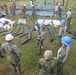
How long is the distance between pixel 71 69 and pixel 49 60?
3.77 m

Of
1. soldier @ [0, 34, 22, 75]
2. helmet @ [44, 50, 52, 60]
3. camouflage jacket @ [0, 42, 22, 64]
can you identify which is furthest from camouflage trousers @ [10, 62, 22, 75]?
helmet @ [44, 50, 52, 60]

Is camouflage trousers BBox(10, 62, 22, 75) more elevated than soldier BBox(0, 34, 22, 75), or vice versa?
soldier BBox(0, 34, 22, 75)

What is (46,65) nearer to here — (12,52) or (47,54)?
(47,54)

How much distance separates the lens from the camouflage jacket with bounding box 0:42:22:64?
26.0ft

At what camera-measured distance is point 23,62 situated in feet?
34.0

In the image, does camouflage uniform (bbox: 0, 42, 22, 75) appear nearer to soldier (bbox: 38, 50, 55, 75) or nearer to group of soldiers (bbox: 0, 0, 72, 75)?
group of soldiers (bbox: 0, 0, 72, 75)

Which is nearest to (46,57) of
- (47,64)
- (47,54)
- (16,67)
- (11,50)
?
(47,54)

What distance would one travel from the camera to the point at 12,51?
802 centimetres

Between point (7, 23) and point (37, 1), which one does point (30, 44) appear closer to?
point (7, 23)

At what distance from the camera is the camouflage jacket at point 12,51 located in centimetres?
793

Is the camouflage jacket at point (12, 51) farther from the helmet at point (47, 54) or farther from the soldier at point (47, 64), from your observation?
the helmet at point (47, 54)

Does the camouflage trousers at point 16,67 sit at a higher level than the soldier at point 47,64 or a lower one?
lower

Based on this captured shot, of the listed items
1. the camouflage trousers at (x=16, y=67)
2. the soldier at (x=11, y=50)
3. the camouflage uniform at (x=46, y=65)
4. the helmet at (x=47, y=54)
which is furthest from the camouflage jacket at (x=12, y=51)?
the helmet at (x=47, y=54)

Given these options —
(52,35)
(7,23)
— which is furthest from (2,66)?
(7,23)
